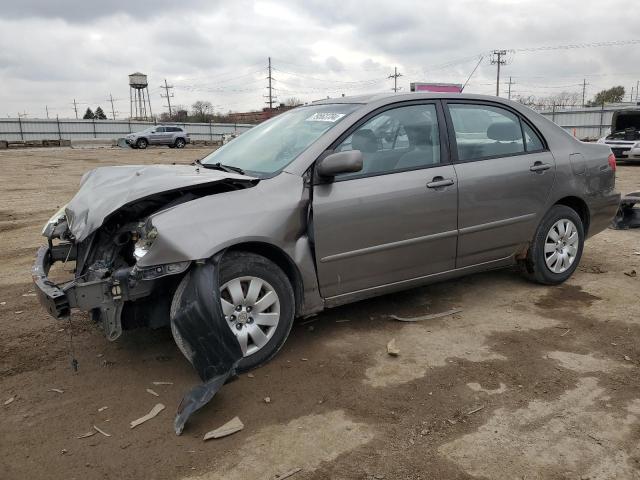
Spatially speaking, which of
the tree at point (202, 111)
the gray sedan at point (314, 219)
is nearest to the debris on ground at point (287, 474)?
the gray sedan at point (314, 219)

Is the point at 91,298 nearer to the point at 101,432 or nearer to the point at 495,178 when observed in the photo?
the point at 101,432

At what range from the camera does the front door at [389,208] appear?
3641 mm

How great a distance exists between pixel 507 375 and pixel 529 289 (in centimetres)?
179

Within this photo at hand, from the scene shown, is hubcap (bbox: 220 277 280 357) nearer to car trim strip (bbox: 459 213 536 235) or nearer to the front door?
the front door

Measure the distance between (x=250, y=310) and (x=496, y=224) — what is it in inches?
86.7

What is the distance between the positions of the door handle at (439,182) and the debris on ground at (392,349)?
1.16m

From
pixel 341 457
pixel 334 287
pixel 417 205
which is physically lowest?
pixel 341 457

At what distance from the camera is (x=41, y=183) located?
47.6 feet

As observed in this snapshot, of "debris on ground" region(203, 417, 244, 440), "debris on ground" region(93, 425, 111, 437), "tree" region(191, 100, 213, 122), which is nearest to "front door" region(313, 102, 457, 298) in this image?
"debris on ground" region(203, 417, 244, 440)

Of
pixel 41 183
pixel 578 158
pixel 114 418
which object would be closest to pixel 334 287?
pixel 114 418

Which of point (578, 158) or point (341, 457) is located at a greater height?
point (578, 158)

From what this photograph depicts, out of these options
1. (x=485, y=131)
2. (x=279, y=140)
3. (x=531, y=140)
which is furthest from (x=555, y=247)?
(x=279, y=140)

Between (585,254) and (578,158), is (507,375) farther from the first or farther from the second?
(585,254)

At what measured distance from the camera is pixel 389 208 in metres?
3.80
